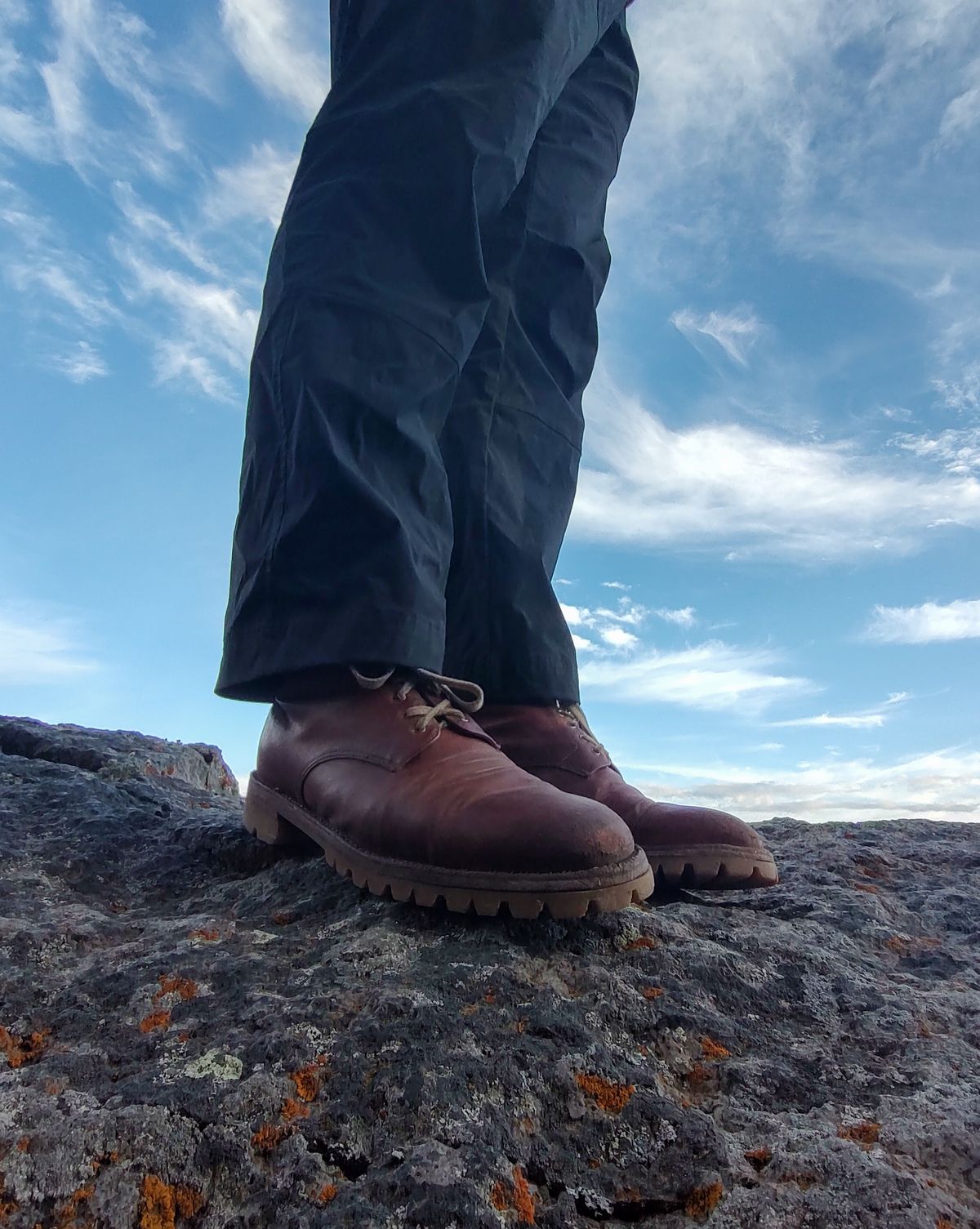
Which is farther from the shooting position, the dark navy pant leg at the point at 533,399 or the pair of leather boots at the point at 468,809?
the dark navy pant leg at the point at 533,399

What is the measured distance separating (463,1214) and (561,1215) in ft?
0.30

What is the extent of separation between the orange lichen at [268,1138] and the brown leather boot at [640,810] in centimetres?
89

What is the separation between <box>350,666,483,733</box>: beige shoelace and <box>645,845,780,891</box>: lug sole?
1.37ft

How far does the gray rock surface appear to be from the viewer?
729 mm

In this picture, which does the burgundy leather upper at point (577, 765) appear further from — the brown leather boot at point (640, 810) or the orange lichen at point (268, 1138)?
Result: the orange lichen at point (268, 1138)

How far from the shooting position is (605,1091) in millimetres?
865

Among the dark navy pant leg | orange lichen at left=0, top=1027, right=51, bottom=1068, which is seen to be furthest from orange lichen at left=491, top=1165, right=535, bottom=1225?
the dark navy pant leg

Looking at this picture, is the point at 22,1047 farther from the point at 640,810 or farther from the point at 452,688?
the point at 640,810

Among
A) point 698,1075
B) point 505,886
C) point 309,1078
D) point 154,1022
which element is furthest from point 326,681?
point 698,1075

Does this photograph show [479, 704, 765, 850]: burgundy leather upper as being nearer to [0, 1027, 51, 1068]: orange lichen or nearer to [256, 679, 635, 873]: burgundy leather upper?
[256, 679, 635, 873]: burgundy leather upper

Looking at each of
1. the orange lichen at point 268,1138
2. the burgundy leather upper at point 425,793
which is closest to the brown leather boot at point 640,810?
the burgundy leather upper at point 425,793

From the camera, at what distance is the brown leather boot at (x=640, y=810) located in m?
1.53

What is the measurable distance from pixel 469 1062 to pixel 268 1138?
206 millimetres

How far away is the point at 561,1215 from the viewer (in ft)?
2.37
